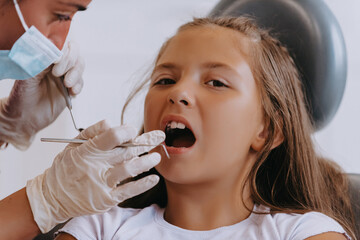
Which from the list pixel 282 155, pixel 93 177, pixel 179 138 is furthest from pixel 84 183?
pixel 282 155

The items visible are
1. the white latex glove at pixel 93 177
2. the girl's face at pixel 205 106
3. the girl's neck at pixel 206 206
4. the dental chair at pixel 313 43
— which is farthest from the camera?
the dental chair at pixel 313 43

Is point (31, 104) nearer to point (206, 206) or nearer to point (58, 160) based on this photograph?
point (58, 160)

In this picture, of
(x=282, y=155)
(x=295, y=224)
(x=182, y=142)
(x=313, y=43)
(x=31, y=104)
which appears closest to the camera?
(x=295, y=224)

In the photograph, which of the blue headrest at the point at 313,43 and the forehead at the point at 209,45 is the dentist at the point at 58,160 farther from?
the blue headrest at the point at 313,43

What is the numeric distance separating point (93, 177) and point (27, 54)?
378mm

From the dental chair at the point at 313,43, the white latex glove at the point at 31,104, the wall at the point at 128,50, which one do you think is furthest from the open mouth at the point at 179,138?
the wall at the point at 128,50

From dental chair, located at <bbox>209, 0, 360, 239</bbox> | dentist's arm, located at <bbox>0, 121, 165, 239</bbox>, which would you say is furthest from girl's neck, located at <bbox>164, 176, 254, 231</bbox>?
dental chair, located at <bbox>209, 0, 360, 239</bbox>

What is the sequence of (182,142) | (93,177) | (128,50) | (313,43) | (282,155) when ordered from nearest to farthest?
(93,177)
(182,142)
(282,155)
(313,43)
(128,50)

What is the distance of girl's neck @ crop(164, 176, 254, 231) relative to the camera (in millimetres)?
1452

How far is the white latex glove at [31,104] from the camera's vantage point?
1663mm

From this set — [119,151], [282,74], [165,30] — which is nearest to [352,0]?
[165,30]

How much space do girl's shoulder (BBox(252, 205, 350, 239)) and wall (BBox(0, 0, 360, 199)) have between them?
2078mm

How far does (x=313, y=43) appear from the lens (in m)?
1.91

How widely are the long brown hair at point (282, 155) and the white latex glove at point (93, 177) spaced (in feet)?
1.36
